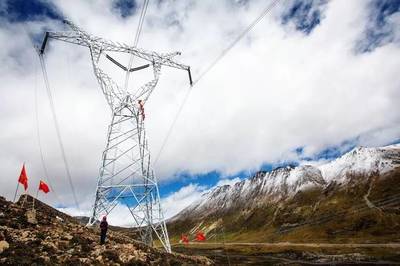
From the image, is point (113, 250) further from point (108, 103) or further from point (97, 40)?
point (97, 40)

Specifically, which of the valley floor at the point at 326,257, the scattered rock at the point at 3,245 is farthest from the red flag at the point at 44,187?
the valley floor at the point at 326,257

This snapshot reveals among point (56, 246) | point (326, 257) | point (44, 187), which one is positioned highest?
point (44, 187)

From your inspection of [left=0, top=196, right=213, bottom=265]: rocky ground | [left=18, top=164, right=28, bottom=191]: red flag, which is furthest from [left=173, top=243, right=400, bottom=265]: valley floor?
[left=18, top=164, right=28, bottom=191]: red flag

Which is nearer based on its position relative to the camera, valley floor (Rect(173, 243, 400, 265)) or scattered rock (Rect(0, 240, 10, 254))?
scattered rock (Rect(0, 240, 10, 254))

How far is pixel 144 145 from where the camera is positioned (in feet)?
120

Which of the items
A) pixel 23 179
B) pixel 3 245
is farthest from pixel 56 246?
pixel 23 179

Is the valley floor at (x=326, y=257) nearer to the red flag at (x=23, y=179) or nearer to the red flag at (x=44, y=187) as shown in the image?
the red flag at (x=44, y=187)

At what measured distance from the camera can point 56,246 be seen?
963 inches

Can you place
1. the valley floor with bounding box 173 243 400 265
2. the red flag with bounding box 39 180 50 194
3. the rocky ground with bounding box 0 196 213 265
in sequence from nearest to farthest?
1. the rocky ground with bounding box 0 196 213 265
2. the red flag with bounding box 39 180 50 194
3. the valley floor with bounding box 173 243 400 265

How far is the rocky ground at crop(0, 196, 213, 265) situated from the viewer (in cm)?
2206

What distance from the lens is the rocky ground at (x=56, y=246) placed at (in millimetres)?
22062

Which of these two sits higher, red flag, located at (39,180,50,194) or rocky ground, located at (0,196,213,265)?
red flag, located at (39,180,50,194)

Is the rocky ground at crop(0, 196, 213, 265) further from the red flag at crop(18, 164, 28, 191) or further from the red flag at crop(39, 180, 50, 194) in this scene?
the red flag at crop(39, 180, 50, 194)

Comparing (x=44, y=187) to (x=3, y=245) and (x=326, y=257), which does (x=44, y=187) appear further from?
(x=326, y=257)
